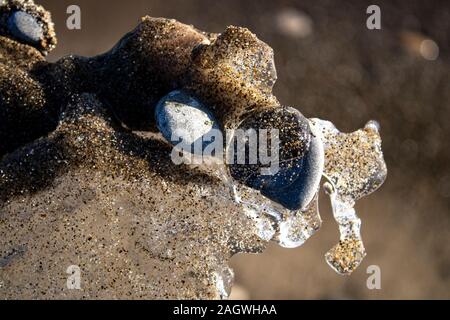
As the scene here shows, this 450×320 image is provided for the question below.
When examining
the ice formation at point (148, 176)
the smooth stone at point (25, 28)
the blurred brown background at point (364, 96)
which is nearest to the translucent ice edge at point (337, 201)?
the ice formation at point (148, 176)

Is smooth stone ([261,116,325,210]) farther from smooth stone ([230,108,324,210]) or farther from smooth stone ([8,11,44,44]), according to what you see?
smooth stone ([8,11,44,44])

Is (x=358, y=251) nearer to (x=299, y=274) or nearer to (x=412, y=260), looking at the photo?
(x=299, y=274)

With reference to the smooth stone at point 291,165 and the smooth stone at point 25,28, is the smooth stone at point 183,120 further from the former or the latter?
the smooth stone at point 25,28

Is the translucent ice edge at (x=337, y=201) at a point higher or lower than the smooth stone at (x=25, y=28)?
lower

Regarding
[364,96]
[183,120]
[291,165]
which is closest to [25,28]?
[183,120]

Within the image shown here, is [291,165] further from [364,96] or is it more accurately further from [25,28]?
[364,96]

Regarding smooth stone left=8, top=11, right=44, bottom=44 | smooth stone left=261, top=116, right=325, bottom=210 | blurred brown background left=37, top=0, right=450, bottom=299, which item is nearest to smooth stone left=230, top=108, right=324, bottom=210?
smooth stone left=261, top=116, right=325, bottom=210

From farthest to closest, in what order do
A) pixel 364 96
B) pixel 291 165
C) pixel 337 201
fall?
pixel 364 96 < pixel 337 201 < pixel 291 165
